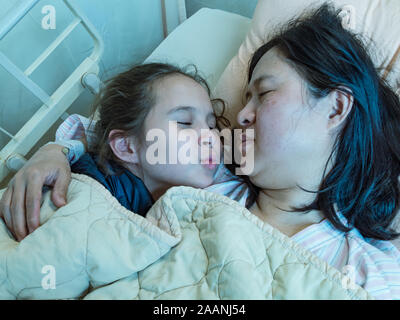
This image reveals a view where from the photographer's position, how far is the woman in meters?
0.82

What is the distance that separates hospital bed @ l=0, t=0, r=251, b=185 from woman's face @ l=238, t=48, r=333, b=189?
40cm

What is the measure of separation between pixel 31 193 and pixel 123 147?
12.7 inches

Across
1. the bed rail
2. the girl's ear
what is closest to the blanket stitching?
the girl's ear

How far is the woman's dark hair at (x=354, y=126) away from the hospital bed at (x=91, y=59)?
39 centimetres

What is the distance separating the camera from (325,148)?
0.86 meters

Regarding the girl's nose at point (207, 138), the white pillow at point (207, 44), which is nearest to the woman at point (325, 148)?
the girl's nose at point (207, 138)

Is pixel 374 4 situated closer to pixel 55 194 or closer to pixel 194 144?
pixel 194 144

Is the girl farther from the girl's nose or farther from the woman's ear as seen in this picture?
the woman's ear

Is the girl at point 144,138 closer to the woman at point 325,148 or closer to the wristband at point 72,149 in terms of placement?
the wristband at point 72,149

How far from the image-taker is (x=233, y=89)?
1156 millimetres

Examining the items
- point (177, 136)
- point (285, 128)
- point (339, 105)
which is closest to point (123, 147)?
point (177, 136)

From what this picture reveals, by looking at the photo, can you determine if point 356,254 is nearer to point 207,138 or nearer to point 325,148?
point 325,148

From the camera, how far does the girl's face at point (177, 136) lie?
0.93 metres
